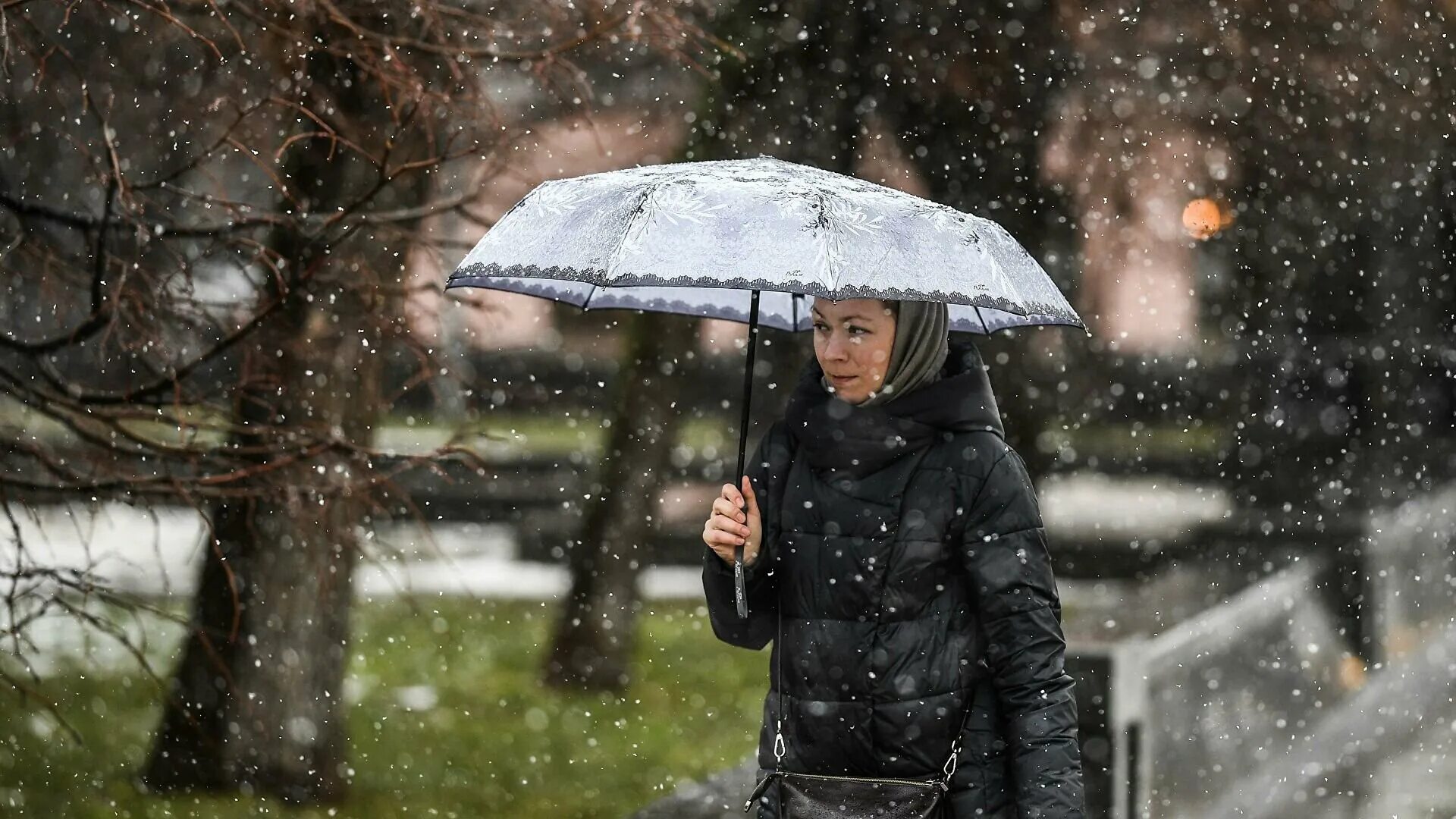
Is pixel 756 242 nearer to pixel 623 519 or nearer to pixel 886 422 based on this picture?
pixel 886 422

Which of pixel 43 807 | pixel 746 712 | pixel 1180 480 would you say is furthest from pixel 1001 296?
pixel 1180 480

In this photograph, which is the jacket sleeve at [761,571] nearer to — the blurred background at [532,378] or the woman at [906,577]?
the woman at [906,577]

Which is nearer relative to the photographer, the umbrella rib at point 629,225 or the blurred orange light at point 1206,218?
the umbrella rib at point 629,225

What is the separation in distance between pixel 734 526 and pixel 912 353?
1.67 ft

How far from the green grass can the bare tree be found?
21.4 inches

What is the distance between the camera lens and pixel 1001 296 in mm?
3023

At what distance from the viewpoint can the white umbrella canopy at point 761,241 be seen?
2926 mm

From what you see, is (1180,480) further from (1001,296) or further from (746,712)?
(1001,296)

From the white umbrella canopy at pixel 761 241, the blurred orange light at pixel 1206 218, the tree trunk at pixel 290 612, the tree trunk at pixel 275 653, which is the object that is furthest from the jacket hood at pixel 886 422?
the blurred orange light at pixel 1206 218

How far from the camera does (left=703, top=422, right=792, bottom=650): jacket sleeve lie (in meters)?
3.25

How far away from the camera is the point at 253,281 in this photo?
16.9ft

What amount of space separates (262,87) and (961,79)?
3764 mm

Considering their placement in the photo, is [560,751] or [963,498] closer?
[963,498]

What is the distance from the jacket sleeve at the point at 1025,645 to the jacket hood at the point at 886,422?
14cm
